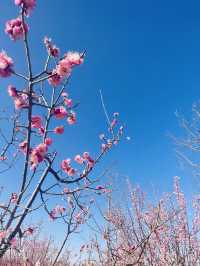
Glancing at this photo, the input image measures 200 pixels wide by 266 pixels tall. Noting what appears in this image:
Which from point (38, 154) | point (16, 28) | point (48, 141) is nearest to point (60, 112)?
point (48, 141)

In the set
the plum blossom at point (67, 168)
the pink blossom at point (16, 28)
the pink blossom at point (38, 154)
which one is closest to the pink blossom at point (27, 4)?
the pink blossom at point (16, 28)

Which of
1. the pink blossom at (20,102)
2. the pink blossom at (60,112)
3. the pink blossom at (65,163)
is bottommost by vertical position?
the pink blossom at (20,102)

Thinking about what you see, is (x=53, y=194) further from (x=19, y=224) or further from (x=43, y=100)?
(x=43, y=100)

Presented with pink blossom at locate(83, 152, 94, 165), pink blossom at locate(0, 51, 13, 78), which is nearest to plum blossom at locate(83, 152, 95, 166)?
pink blossom at locate(83, 152, 94, 165)

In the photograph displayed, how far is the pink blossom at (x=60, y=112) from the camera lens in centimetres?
366

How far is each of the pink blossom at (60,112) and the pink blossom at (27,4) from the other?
105 cm

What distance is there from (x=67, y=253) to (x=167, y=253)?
24.4 feet

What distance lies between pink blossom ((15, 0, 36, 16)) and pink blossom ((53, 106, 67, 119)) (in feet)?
3.44

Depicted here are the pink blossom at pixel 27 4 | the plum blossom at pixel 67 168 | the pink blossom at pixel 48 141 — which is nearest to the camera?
the pink blossom at pixel 27 4

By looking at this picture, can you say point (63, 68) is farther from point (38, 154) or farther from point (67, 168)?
point (67, 168)

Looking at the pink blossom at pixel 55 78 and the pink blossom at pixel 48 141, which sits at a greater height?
the pink blossom at pixel 55 78

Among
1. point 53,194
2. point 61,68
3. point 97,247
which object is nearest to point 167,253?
point 97,247

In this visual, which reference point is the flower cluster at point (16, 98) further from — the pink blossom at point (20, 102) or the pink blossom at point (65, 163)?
the pink blossom at point (65, 163)

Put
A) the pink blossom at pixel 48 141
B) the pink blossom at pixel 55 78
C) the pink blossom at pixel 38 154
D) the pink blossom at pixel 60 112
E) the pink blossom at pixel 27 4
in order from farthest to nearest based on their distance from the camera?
the pink blossom at pixel 48 141
the pink blossom at pixel 60 112
the pink blossom at pixel 38 154
the pink blossom at pixel 55 78
the pink blossom at pixel 27 4
